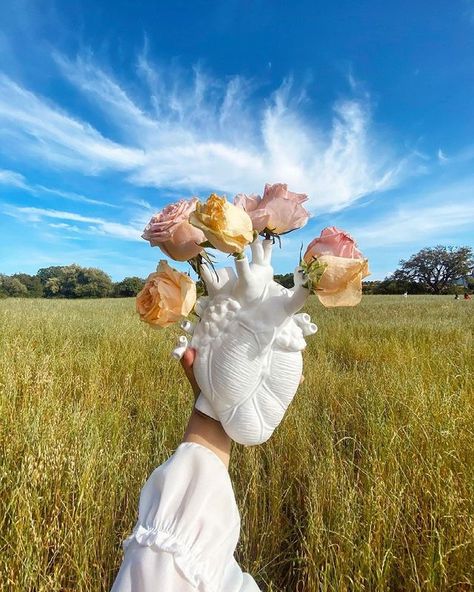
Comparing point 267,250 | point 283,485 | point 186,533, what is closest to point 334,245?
point 267,250

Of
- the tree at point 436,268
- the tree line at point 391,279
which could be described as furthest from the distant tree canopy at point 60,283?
the tree at point 436,268

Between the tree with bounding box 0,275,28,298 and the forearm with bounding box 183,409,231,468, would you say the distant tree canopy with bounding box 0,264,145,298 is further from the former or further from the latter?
the forearm with bounding box 183,409,231,468

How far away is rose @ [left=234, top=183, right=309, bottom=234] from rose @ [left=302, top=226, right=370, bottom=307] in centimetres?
9

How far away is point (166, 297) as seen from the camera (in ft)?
3.14

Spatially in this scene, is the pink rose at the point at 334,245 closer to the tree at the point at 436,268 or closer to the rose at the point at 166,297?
the rose at the point at 166,297

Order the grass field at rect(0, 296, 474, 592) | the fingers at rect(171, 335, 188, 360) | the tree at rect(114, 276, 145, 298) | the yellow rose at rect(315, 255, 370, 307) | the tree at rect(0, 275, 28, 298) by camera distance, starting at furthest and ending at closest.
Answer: the tree at rect(0, 275, 28, 298), the tree at rect(114, 276, 145, 298), the grass field at rect(0, 296, 474, 592), the fingers at rect(171, 335, 188, 360), the yellow rose at rect(315, 255, 370, 307)

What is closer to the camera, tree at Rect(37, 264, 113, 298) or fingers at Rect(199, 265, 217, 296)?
fingers at Rect(199, 265, 217, 296)

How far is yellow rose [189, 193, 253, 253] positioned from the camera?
2.73 ft

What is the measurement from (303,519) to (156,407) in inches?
57.7

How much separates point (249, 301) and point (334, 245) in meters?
0.24

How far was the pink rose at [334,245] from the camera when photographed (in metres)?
0.95

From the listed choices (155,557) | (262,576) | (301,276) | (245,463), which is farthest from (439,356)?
(155,557)

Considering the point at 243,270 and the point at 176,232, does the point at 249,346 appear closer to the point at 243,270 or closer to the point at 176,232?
the point at 243,270

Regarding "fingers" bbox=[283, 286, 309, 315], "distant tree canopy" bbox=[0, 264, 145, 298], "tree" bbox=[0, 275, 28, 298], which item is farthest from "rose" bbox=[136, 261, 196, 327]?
"tree" bbox=[0, 275, 28, 298]
